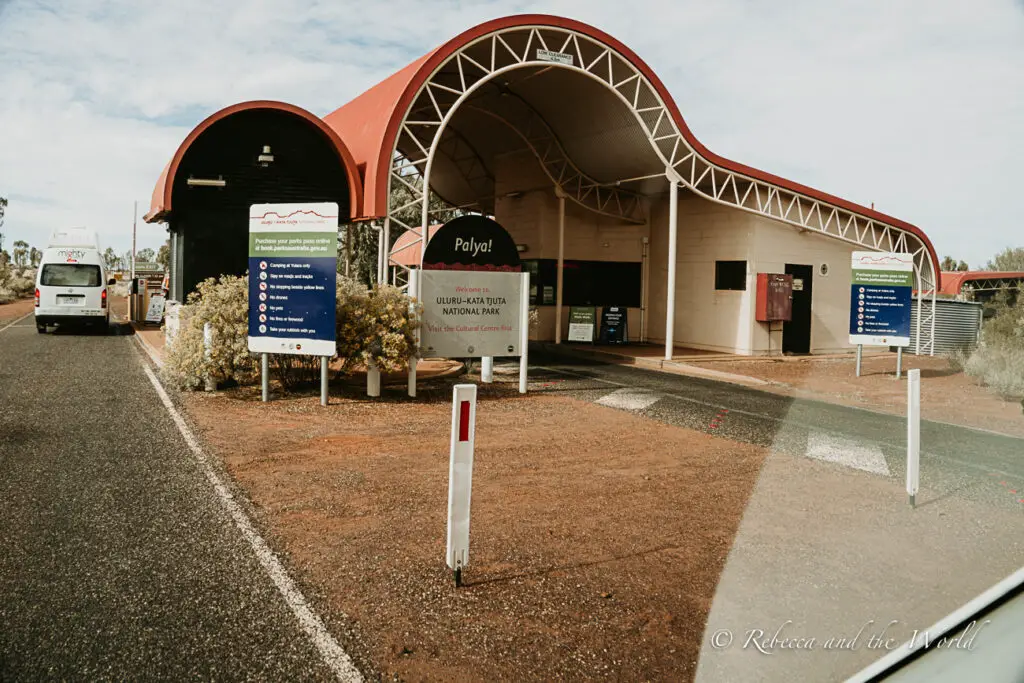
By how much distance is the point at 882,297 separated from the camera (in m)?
17.6

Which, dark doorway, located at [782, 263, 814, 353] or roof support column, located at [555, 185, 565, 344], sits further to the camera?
roof support column, located at [555, 185, 565, 344]

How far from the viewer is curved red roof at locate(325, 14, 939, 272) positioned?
16.7m

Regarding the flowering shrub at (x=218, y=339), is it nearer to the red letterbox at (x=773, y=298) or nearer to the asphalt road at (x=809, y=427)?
the asphalt road at (x=809, y=427)

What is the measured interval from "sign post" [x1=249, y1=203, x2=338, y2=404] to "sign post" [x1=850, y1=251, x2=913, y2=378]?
11.2 m

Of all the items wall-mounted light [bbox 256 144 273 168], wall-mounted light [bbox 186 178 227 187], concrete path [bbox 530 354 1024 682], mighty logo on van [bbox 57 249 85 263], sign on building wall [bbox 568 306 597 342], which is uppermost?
wall-mounted light [bbox 256 144 273 168]

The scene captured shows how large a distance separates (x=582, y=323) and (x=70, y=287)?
1532 centimetres

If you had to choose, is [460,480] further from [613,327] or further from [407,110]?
[613,327]

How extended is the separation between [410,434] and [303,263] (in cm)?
358

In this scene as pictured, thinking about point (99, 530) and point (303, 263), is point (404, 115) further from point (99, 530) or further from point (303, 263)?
point (99, 530)

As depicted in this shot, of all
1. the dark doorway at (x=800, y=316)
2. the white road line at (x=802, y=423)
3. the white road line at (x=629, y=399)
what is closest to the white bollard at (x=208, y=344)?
the white road line at (x=629, y=399)

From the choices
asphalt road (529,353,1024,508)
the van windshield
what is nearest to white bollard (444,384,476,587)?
asphalt road (529,353,1024,508)

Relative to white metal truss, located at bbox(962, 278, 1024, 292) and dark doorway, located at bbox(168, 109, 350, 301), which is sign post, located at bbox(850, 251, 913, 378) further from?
dark doorway, located at bbox(168, 109, 350, 301)

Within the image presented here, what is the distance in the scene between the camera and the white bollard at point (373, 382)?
42.4ft

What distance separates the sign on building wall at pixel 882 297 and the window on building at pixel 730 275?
4.42 metres
